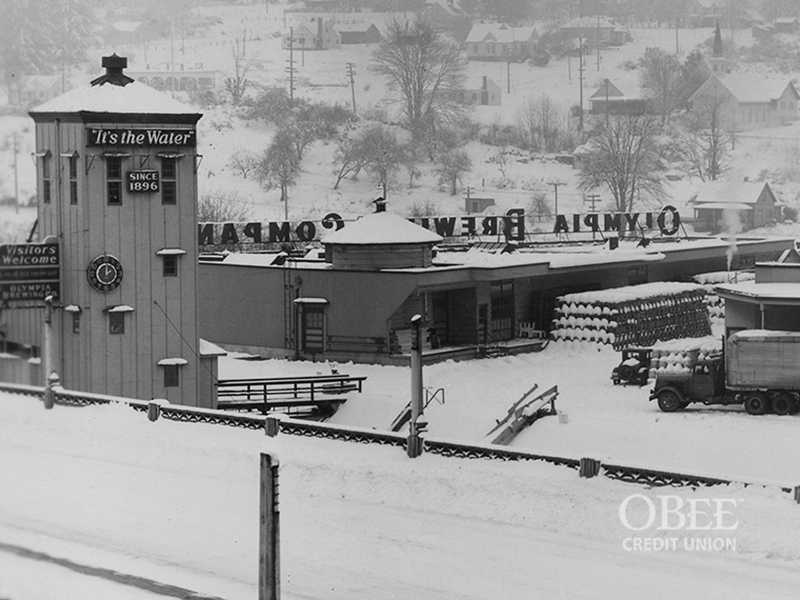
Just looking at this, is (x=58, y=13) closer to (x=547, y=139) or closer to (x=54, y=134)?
(x=54, y=134)

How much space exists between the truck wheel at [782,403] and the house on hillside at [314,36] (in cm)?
11232

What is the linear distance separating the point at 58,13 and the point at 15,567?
31.4ft

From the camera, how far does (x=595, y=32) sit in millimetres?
187750

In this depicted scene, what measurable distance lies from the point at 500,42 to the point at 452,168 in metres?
50.3

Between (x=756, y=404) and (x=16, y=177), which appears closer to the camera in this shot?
(x=16, y=177)

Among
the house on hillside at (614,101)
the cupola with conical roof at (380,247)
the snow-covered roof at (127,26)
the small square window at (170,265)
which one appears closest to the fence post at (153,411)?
the small square window at (170,265)

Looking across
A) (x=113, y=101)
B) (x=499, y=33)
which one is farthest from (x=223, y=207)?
(x=499, y=33)

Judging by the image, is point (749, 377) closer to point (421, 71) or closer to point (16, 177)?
point (16, 177)

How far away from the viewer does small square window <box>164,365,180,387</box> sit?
4244 centimetres

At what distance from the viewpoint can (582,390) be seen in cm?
4788

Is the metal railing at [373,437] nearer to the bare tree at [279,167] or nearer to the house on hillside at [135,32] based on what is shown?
the house on hillside at [135,32]

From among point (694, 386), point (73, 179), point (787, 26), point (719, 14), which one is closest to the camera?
point (73, 179)

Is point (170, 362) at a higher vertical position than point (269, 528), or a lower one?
lower

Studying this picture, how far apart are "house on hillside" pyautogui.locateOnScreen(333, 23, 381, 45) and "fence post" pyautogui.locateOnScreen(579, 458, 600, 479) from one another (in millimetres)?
126465
